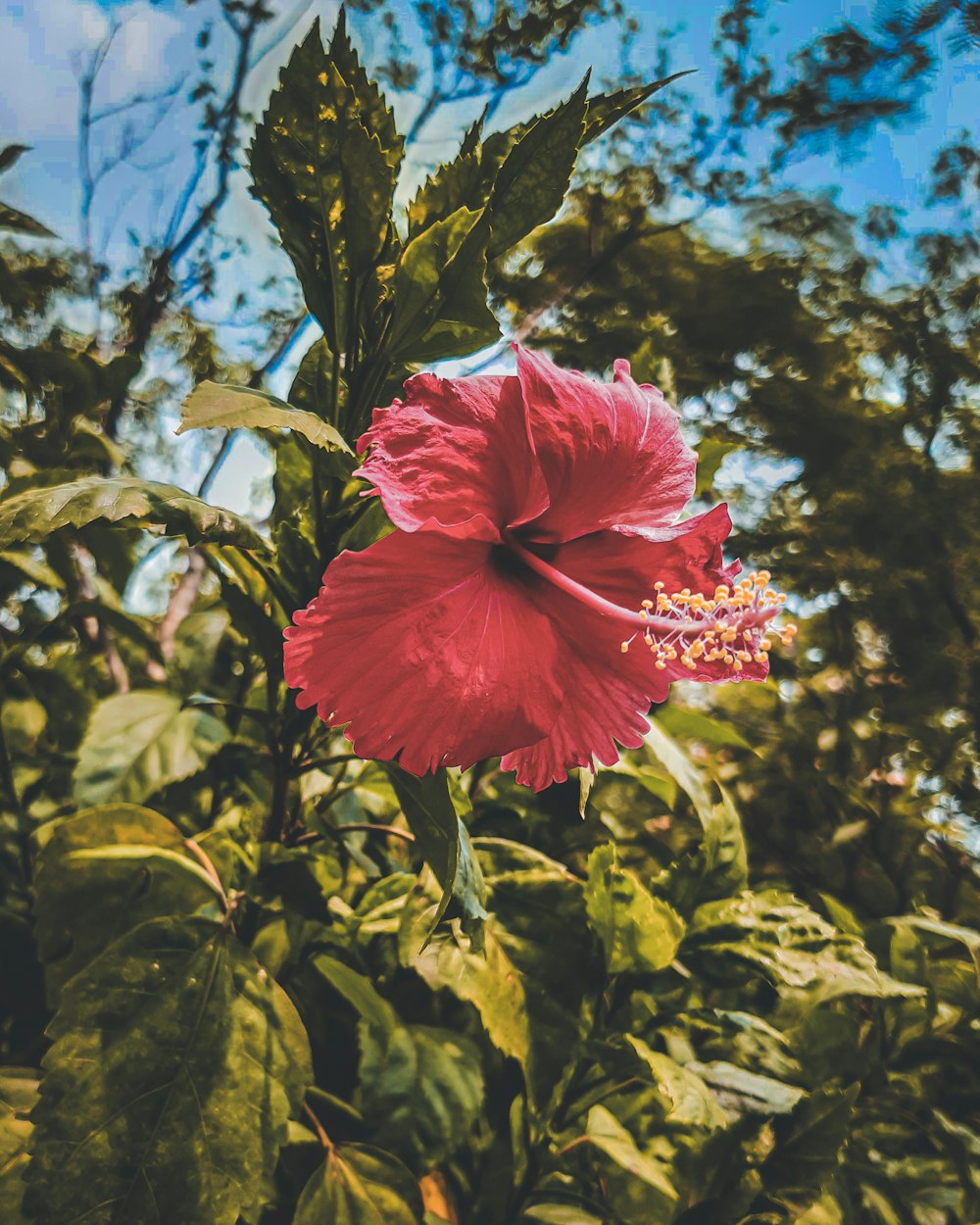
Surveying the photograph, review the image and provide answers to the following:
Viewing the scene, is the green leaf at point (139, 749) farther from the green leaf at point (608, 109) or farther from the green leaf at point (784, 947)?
the green leaf at point (608, 109)

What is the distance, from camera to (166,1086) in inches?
28.6

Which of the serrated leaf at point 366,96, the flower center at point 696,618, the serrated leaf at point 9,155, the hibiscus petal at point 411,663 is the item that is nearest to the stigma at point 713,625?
the flower center at point 696,618

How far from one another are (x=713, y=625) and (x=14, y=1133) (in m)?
0.94

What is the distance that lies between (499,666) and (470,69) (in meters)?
3.22

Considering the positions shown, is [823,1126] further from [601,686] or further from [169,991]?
[169,991]

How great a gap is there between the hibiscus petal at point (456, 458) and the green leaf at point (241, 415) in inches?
1.5

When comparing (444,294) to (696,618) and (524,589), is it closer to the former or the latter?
(524,589)

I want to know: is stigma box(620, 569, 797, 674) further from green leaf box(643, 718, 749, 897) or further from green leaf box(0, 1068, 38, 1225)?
green leaf box(0, 1068, 38, 1225)

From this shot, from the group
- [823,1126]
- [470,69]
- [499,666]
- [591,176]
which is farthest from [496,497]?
[591,176]

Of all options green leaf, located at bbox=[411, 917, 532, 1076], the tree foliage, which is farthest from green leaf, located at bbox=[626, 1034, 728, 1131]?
green leaf, located at bbox=[411, 917, 532, 1076]

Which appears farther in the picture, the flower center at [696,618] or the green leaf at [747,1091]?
the green leaf at [747,1091]

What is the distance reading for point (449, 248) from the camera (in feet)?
2.21

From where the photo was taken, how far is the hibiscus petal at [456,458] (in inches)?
22.5

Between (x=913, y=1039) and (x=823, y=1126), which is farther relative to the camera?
(x=913, y=1039)
